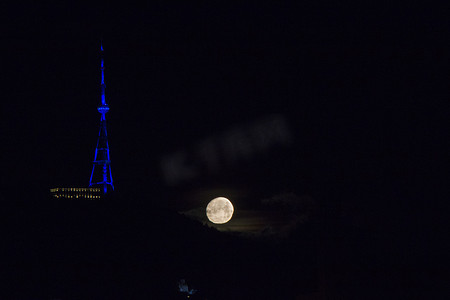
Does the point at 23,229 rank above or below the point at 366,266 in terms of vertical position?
above

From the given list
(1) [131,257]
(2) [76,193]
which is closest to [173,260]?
(1) [131,257]

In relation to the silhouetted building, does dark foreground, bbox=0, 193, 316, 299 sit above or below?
below

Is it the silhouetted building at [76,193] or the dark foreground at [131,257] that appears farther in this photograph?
the silhouetted building at [76,193]

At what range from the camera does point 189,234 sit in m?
22.8

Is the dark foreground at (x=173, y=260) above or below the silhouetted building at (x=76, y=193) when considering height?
below

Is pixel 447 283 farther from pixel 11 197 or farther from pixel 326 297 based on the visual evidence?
pixel 11 197

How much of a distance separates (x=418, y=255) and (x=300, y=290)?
10.5 meters

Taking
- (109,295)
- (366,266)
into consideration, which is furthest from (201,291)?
(366,266)

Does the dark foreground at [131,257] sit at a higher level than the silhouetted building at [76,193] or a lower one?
lower

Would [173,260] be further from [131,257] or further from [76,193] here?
[76,193]

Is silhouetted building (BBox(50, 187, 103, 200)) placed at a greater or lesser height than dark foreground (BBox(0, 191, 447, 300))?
greater

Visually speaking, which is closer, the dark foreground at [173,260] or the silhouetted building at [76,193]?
the dark foreground at [173,260]

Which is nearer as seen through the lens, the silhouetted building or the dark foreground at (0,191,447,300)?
the dark foreground at (0,191,447,300)

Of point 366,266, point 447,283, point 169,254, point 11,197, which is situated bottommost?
point 447,283
